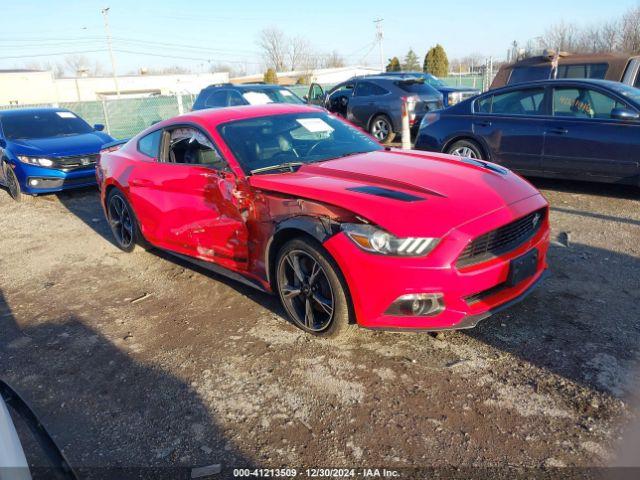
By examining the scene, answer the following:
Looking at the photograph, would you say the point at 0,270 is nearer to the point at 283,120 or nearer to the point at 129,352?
the point at 129,352

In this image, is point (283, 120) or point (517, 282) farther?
point (283, 120)

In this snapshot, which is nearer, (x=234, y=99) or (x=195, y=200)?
(x=195, y=200)

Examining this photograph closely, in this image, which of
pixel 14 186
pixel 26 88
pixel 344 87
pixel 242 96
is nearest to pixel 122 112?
pixel 242 96

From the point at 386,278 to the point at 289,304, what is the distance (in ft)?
3.16

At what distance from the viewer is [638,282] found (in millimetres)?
4195

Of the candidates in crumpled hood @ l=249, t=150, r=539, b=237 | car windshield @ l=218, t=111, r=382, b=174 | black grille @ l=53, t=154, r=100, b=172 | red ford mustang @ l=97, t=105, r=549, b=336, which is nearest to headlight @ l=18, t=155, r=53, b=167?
black grille @ l=53, t=154, r=100, b=172

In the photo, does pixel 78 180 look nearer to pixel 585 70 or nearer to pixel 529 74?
pixel 529 74

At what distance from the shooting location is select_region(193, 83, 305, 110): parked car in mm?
11750

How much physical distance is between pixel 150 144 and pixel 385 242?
317cm

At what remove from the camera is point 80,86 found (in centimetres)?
6881

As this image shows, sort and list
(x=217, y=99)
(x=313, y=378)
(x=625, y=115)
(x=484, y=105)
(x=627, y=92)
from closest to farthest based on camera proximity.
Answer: (x=313, y=378) < (x=625, y=115) < (x=627, y=92) < (x=484, y=105) < (x=217, y=99)

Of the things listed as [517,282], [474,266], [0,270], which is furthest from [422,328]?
[0,270]

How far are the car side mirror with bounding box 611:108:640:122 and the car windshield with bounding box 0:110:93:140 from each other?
29.1ft

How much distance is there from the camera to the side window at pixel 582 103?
256 inches
